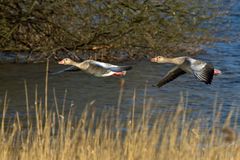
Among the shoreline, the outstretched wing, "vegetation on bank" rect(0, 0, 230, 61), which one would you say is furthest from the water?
the outstretched wing

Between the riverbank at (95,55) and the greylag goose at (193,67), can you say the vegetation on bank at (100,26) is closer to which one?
the riverbank at (95,55)

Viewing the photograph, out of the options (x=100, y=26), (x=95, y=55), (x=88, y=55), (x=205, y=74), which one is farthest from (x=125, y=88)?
(x=205, y=74)

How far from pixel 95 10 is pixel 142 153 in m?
6.76

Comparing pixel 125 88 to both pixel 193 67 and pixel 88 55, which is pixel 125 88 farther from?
pixel 193 67

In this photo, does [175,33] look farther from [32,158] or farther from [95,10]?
[32,158]

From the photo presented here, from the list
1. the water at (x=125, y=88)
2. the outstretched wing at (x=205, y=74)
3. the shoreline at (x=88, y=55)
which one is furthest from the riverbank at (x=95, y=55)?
the outstretched wing at (x=205, y=74)

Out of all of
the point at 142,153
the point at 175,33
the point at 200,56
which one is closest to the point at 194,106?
the point at 175,33

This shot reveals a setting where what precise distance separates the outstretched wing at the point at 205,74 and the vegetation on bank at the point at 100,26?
5849mm

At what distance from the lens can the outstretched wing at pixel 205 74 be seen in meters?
7.36

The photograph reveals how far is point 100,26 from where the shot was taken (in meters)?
13.8

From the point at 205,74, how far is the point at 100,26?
253 inches

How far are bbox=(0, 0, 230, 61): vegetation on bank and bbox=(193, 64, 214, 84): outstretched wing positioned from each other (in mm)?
5849

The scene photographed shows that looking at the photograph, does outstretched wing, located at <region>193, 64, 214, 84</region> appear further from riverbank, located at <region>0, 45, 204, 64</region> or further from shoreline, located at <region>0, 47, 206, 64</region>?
shoreline, located at <region>0, 47, 206, 64</region>

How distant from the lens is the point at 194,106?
13250 millimetres
